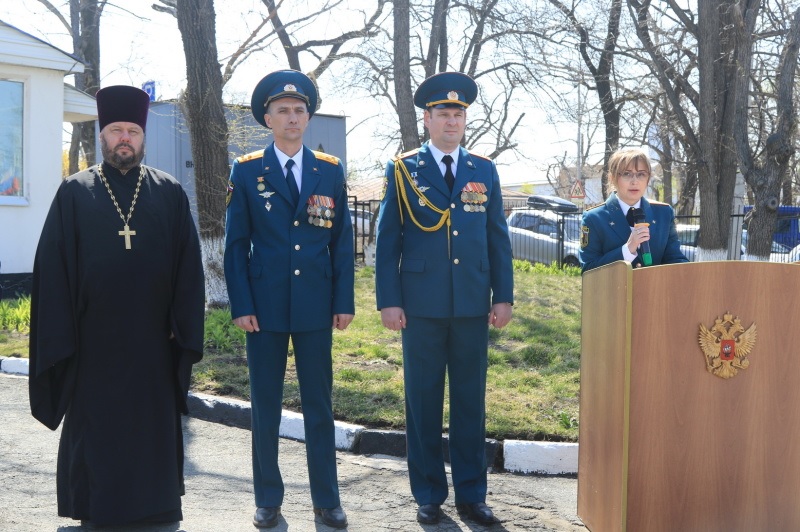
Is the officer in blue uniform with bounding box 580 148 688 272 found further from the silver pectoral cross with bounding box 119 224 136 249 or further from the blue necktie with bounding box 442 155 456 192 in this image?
the silver pectoral cross with bounding box 119 224 136 249

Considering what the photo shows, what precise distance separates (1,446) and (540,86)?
1359 centimetres

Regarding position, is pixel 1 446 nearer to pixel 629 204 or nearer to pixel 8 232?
pixel 629 204

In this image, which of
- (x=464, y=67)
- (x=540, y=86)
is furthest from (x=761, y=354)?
(x=464, y=67)

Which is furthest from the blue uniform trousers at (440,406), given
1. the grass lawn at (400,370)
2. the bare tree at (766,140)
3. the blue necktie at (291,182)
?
the bare tree at (766,140)

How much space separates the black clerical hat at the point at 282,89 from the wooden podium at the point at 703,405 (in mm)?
1844

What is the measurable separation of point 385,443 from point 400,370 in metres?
1.68

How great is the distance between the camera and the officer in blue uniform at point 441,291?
14.7ft

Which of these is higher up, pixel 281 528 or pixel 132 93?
pixel 132 93

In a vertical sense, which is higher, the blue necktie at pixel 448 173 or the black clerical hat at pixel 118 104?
the black clerical hat at pixel 118 104

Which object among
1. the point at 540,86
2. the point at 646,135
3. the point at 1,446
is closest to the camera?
the point at 1,446

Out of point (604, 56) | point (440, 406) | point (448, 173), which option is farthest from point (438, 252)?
point (604, 56)

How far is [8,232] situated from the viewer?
12820 millimetres

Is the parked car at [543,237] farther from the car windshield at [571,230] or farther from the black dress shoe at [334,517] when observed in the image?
the black dress shoe at [334,517]

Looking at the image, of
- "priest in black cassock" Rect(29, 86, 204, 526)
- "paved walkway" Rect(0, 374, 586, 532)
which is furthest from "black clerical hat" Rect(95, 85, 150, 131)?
"paved walkway" Rect(0, 374, 586, 532)
